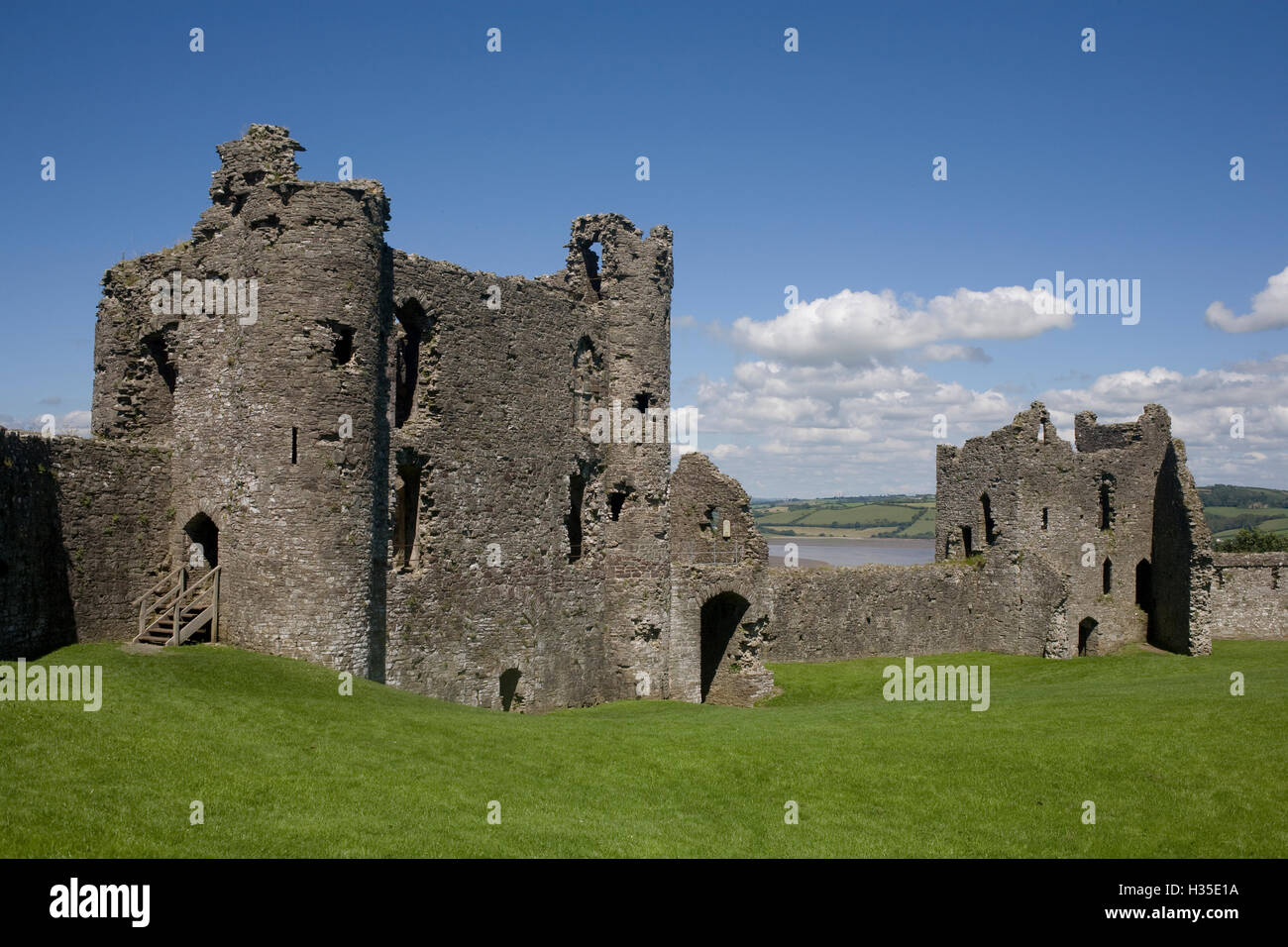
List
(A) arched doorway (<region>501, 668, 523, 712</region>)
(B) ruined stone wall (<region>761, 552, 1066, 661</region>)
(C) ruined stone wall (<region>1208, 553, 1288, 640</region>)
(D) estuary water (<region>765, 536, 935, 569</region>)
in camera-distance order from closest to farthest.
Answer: (A) arched doorway (<region>501, 668, 523, 712</region>) < (B) ruined stone wall (<region>761, 552, 1066, 661</region>) < (C) ruined stone wall (<region>1208, 553, 1288, 640</region>) < (D) estuary water (<region>765, 536, 935, 569</region>)

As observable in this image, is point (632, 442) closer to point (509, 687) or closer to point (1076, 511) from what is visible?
point (509, 687)

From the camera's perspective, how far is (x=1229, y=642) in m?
40.6

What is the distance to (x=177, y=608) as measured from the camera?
1892 cm

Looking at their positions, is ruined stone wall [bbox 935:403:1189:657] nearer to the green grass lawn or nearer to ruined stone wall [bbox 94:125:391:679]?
the green grass lawn

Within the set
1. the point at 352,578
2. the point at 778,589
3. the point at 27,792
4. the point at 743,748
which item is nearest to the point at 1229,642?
the point at 778,589

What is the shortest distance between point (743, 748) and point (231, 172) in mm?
15663

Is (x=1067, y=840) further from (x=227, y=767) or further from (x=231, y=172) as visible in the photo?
(x=231, y=172)

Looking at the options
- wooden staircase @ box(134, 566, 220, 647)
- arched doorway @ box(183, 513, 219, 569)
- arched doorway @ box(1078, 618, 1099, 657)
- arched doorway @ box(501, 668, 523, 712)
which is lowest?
arched doorway @ box(1078, 618, 1099, 657)

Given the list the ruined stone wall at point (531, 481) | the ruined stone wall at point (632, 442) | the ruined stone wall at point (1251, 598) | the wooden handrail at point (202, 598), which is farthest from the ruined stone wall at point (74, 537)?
the ruined stone wall at point (1251, 598)

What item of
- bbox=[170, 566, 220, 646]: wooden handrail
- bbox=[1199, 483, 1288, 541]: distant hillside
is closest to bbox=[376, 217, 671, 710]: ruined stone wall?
bbox=[170, 566, 220, 646]: wooden handrail

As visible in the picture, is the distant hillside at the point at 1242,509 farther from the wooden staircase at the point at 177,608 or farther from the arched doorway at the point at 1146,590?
the wooden staircase at the point at 177,608

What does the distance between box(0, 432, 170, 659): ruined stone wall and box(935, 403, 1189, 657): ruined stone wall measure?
3026 centimetres

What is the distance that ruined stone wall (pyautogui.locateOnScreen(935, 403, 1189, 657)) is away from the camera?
38.7 m

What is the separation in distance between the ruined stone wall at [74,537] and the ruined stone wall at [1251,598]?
40.6m
